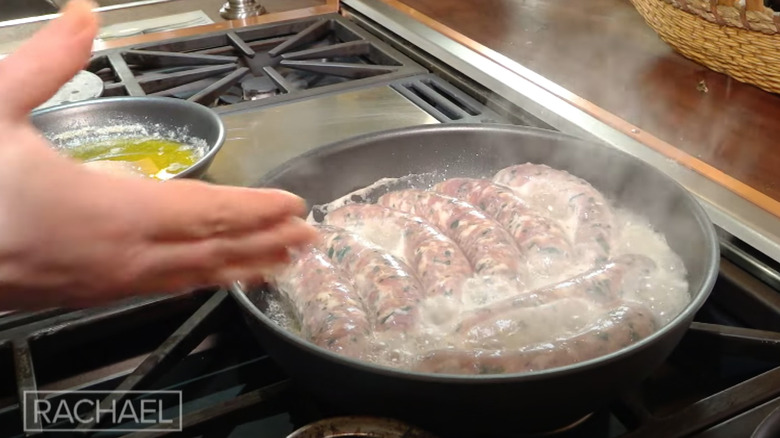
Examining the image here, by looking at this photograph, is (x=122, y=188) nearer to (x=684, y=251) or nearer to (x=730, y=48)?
(x=684, y=251)

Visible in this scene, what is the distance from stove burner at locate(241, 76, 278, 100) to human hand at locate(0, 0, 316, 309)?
1.24 meters

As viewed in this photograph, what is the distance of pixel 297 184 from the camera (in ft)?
3.89

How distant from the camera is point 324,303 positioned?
93cm

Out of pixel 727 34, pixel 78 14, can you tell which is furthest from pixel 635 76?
pixel 78 14

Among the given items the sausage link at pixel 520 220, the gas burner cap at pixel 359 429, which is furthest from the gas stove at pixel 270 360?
the sausage link at pixel 520 220

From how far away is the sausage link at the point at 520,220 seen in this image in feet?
3.43

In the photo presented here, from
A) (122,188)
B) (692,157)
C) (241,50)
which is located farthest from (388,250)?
(241,50)

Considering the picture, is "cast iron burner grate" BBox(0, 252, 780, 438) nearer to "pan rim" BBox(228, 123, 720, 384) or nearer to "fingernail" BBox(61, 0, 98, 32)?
"pan rim" BBox(228, 123, 720, 384)

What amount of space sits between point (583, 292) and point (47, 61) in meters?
0.70

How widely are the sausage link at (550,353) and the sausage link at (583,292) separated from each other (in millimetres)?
60

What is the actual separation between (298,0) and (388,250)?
1.67m

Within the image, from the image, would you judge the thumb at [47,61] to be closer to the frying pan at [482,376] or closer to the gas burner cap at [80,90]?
the frying pan at [482,376]

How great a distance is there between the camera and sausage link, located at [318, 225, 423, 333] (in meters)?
0.92

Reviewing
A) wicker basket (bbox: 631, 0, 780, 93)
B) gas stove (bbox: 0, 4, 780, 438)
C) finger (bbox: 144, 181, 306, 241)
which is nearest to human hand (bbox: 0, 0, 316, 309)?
finger (bbox: 144, 181, 306, 241)
